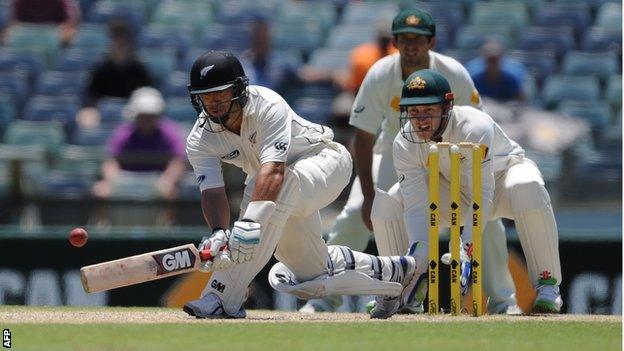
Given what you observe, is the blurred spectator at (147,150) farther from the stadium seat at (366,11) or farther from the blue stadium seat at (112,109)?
the stadium seat at (366,11)

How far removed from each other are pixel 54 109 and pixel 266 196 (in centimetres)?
690

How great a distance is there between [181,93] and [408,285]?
639 centimetres

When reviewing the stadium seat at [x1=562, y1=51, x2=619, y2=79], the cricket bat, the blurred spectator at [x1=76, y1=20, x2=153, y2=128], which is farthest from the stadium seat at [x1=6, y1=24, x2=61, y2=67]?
the cricket bat

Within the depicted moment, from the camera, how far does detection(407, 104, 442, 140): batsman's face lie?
736 cm

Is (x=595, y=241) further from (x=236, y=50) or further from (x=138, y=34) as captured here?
(x=138, y=34)

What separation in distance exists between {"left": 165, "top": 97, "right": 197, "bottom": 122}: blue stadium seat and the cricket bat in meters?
6.31

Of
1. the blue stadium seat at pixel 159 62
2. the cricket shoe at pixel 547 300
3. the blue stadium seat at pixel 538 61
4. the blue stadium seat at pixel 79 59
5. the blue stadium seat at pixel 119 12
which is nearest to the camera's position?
the cricket shoe at pixel 547 300

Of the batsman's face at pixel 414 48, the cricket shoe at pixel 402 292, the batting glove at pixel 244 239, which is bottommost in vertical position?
the cricket shoe at pixel 402 292

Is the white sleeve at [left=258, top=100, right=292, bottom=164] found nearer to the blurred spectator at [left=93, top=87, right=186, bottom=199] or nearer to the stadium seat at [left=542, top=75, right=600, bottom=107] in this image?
the blurred spectator at [left=93, top=87, right=186, bottom=199]

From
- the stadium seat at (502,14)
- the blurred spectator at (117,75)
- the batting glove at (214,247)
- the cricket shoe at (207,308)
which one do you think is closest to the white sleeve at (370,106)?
the cricket shoe at (207,308)

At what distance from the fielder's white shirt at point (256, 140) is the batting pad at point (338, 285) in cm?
60

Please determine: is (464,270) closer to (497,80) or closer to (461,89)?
(461,89)

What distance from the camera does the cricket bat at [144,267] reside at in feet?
22.1

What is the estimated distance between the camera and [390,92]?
29.0 ft
